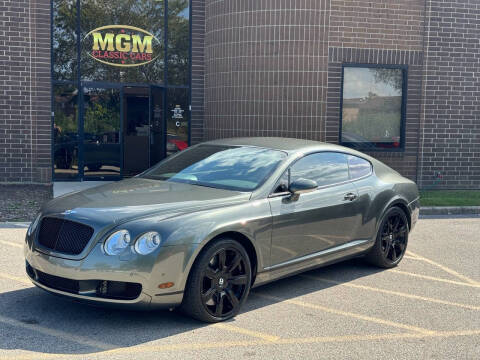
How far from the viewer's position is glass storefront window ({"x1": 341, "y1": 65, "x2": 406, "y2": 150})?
1406 centimetres

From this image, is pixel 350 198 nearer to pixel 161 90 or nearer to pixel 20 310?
pixel 20 310

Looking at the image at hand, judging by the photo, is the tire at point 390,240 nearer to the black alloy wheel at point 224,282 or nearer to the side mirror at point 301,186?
the side mirror at point 301,186

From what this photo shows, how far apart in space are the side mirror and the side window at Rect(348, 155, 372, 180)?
3.52 feet

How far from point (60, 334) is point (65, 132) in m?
10.1

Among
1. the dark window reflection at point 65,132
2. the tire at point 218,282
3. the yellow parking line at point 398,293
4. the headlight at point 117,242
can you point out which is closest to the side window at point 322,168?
the yellow parking line at point 398,293

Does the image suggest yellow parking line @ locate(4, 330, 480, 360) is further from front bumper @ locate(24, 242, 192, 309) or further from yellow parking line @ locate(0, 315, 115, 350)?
front bumper @ locate(24, 242, 192, 309)

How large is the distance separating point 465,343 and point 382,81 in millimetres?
10166

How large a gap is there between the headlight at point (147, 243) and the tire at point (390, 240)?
3.01 m

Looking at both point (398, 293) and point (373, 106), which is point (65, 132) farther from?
point (398, 293)

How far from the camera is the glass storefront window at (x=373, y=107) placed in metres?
14.1

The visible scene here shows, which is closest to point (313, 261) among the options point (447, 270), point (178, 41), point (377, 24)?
point (447, 270)

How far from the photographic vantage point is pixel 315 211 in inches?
236

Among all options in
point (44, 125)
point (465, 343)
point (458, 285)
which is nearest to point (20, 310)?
point (465, 343)

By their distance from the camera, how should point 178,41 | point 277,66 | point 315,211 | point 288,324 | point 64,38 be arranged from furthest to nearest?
1. point 178,41
2. point 64,38
3. point 277,66
4. point 315,211
5. point 288,324
